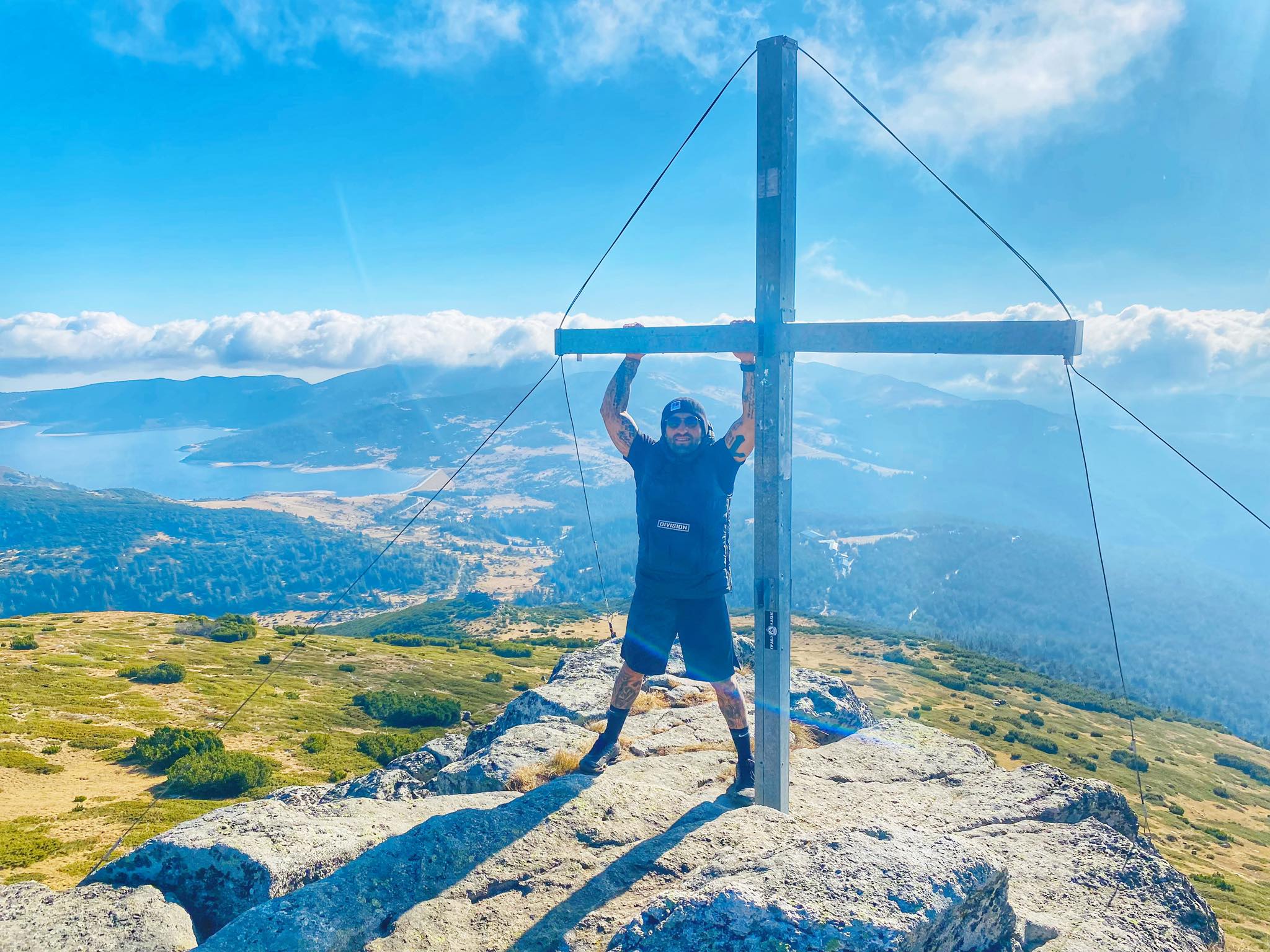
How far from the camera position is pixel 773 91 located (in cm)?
611

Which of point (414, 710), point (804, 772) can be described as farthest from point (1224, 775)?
point (804, 772)

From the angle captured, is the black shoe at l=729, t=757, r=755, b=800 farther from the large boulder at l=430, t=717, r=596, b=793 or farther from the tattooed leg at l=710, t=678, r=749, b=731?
the large boulder at l=430, t=717, r=596, b=793

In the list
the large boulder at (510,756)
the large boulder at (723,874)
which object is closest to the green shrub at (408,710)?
the large boulder at (510,756)

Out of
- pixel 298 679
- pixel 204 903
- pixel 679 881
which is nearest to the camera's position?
pixel 679 881

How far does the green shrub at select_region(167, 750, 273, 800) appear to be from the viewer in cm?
1433

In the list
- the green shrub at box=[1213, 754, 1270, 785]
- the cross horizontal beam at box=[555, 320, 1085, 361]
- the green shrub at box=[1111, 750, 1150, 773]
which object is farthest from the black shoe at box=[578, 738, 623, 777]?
the green shrub at box=[1213, 754, 1270, 785]

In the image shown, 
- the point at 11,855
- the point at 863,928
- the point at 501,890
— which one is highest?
the point at 863,928

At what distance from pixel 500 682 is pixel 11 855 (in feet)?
109

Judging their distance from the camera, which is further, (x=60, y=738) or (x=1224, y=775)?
(x=1224, y=775)

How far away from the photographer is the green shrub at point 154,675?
25672 millimetres

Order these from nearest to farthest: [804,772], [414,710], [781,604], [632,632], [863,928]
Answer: [863,928], [781,604], [632,632], [804,772], [414,710]

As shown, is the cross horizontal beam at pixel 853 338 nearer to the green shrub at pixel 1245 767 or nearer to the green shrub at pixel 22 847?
the green shrub at pixel 22 847

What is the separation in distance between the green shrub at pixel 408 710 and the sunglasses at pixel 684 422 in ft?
75.2

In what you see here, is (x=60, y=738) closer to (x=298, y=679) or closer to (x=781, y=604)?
(x=298, y=679)
